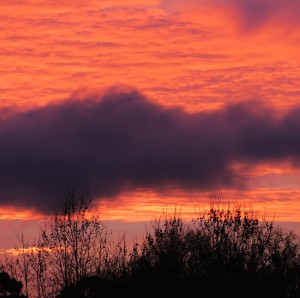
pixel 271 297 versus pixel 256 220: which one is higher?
pixel 256 220

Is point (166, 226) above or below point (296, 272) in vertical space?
above

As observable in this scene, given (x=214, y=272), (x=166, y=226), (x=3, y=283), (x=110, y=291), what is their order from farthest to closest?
(x=166, y=226), (x=214, y=272), (x=3, y=283), (x=110, y=291)

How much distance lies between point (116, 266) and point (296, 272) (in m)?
38.8

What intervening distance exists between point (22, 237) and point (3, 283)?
15.8m

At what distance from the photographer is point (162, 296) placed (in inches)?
1740

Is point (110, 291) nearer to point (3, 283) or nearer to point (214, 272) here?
point (3, 283)

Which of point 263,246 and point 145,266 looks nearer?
point 145,266

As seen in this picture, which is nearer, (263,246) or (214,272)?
(214,272)

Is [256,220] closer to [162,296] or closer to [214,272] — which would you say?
[214,272]

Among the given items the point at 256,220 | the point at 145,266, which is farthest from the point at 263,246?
the point at 145,266

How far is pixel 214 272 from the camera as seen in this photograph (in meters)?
56.4

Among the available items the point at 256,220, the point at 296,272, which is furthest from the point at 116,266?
the point at 296,272

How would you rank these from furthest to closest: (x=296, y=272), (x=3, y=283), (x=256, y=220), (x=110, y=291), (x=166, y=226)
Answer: (x=296, y=272) → (x=166, y=226) → (x=256, y=220) → (x=3, y=283) → (x=110, y=291)

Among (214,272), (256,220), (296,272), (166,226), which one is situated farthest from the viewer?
(296,272)
